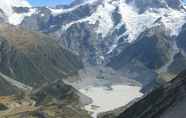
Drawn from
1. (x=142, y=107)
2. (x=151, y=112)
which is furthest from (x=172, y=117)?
(x=142, y=107)

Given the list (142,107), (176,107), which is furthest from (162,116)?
(142,107)

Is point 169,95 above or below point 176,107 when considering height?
above

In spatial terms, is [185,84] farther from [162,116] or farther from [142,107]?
[142,107]

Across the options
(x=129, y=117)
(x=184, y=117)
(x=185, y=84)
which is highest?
(x=129, y=117)

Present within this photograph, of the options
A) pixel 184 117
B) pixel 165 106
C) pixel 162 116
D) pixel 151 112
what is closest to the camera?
pixel 184 117

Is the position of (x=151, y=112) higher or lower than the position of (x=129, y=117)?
lower

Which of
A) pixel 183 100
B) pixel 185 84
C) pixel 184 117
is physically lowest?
pixel 184 117

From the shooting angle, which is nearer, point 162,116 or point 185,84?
point 162,116

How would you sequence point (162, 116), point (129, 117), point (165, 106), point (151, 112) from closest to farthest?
point (162, 116)
point (165, 106)
point (151, 112)
point (129, 117)

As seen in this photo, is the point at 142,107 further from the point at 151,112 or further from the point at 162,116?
the point at 162,116
